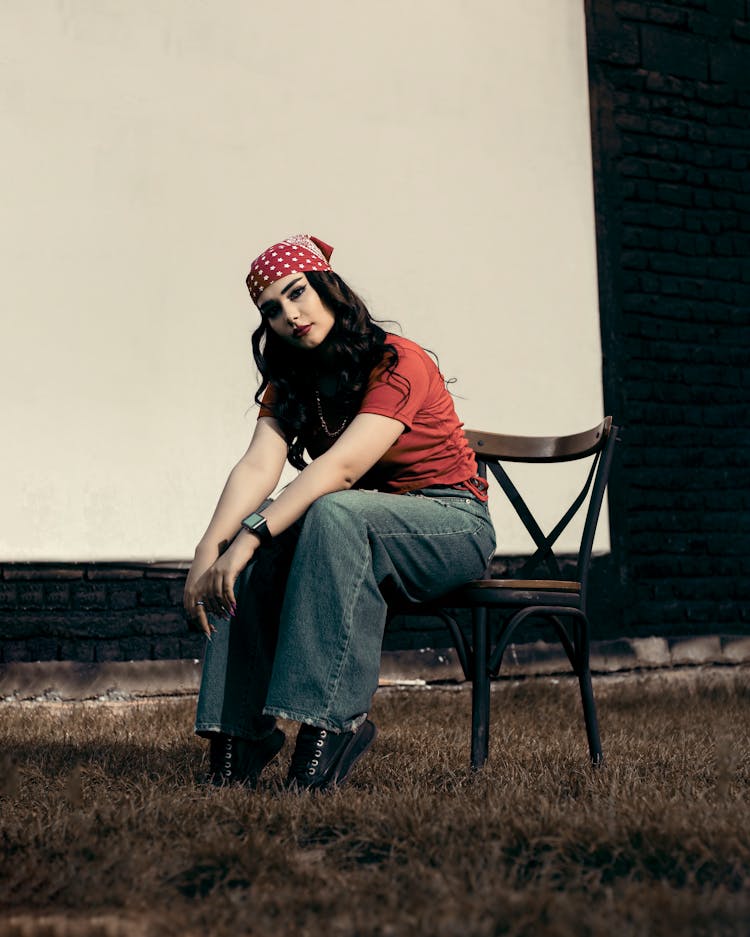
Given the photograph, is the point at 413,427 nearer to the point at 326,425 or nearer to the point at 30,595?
the point at 326,425

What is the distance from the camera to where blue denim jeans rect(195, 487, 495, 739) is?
104 inches

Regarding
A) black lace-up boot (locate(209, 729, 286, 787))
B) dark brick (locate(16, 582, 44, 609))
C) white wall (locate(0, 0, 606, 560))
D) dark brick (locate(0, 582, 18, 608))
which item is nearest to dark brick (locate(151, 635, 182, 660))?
white wall (locate(0, 0, 606, 560))

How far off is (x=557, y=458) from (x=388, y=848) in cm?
167

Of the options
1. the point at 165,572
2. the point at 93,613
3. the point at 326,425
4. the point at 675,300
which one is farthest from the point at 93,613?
the point at 675,300

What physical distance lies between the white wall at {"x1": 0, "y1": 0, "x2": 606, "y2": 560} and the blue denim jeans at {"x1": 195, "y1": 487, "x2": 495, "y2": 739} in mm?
2203

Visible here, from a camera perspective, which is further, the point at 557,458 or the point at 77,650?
the point at 77,650

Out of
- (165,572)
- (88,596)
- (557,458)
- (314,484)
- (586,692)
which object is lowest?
(586,692)

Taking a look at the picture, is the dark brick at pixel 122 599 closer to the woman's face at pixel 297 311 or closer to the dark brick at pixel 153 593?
the dark brick at pixel 153 593

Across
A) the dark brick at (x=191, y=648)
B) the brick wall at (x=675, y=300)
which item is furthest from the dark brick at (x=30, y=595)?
the brick wall at (x=675, y=300)

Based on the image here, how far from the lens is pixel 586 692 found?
331cm

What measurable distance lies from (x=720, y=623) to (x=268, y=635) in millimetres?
3769

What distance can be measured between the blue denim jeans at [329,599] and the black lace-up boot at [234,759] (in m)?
0.03

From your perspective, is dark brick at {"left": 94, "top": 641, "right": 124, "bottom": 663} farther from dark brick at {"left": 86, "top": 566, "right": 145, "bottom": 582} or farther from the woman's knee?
the woman's knee

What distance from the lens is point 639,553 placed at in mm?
5867
